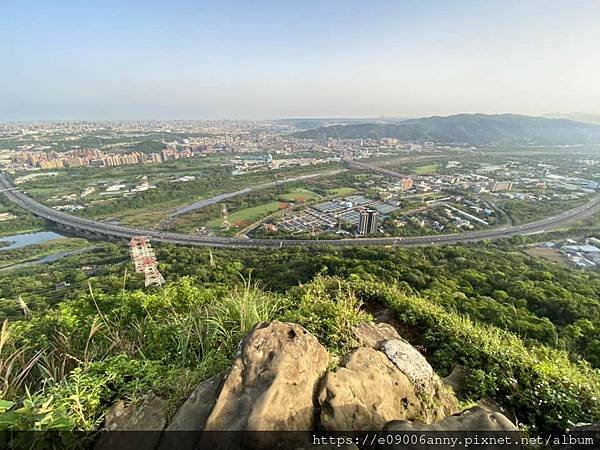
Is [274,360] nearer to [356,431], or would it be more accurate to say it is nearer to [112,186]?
[356,431]

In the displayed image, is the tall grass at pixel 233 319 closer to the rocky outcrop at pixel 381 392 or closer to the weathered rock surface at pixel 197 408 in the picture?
the weathered rock surface at pixel 197 408

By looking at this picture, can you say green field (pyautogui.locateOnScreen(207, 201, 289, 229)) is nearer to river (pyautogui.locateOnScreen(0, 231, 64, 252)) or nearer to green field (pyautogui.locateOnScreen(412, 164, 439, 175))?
river (pyautogui.locateOnScreen(0, 231, 64, 252))

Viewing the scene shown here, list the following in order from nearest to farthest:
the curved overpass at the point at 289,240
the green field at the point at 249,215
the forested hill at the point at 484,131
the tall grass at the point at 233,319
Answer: the tall grass at the point at 233,319 → the curved overpass at the point at 289,240 → the green field at the point at 249,215 → the forested hill at the point at 484,131

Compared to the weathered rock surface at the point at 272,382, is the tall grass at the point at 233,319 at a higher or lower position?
lower

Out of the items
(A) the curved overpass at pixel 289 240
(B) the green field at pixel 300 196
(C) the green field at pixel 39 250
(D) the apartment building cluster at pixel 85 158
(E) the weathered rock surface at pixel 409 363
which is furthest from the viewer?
(D) the apartment building cluster at pixel 85 158

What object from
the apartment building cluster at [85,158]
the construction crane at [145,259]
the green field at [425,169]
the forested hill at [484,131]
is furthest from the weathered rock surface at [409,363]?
the forested hill at [484,131]

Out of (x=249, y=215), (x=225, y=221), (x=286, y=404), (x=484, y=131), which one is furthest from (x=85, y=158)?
(x=484, y=131)

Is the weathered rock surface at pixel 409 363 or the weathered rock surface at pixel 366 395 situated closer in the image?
the weathered rock surface at pixel 366 395

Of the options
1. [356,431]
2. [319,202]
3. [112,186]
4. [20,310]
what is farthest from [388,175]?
[356,431]
